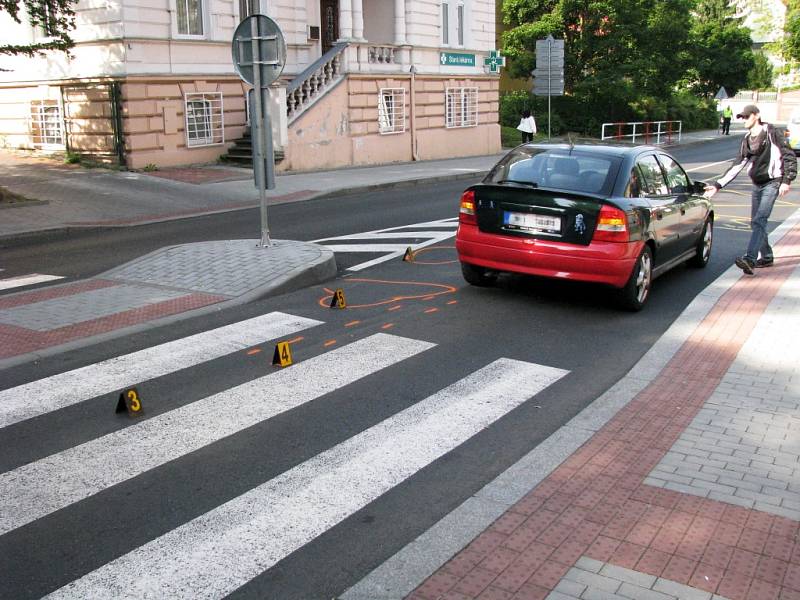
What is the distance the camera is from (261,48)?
36.3ft

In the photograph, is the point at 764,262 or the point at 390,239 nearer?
the point at 764,262

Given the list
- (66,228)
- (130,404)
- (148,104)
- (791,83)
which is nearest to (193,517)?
(130,404)

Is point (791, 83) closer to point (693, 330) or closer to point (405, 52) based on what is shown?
point (405, 52)

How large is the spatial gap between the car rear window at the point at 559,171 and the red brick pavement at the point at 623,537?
3.72 meters

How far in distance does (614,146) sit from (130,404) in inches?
232

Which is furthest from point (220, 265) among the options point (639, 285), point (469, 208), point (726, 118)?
point (726, 118)

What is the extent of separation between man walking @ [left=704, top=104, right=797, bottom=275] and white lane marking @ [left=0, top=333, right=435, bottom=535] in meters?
5.28

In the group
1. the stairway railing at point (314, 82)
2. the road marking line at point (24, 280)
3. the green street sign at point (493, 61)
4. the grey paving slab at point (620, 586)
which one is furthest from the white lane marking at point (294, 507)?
the green street sign at point (493, 61)

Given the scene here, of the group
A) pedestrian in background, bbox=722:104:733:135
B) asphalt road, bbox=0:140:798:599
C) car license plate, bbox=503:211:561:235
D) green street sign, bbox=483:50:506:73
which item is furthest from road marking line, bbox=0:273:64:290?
pedestrian in background, bbox=722:104:733:135

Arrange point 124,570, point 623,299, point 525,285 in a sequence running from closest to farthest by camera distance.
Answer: point 124,570 < point 623,299 < point 525,285

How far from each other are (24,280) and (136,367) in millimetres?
4538

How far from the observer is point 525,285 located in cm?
1016

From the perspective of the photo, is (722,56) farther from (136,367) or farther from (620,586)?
(620,586)

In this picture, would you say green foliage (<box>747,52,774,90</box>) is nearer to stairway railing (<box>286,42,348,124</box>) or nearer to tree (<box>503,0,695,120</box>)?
tree (<box>503,0,695,120</box>)
